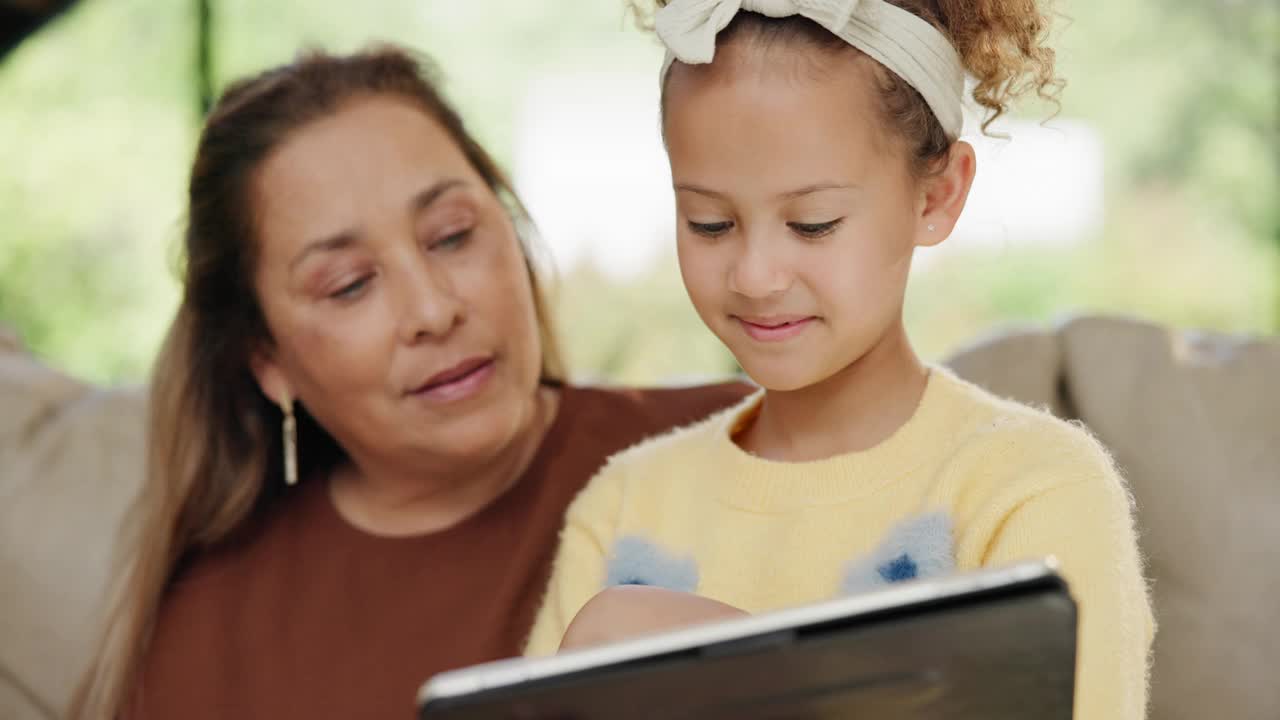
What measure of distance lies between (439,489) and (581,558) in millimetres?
→ 484

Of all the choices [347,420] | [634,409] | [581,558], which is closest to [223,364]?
[347,420]

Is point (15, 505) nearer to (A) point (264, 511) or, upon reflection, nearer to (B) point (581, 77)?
(A) point (264, 511)

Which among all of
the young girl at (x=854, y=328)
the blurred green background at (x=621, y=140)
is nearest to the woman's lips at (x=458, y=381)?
the young girl at (x=854, y=328)

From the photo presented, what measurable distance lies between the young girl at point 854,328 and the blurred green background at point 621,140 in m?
2.70

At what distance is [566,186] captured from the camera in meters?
3.88

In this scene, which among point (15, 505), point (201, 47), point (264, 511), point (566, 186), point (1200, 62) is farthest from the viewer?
point (1200, 62)

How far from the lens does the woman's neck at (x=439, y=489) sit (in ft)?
5.64

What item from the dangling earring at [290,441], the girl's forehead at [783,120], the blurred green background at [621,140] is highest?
the girl's forehead at [783,120]

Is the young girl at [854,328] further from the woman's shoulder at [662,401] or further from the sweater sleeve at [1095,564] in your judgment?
the woman's shoulder at [662,401]

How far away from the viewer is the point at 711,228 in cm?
106

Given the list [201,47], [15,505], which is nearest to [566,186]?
[201,47]

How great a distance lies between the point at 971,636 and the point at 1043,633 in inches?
1.5

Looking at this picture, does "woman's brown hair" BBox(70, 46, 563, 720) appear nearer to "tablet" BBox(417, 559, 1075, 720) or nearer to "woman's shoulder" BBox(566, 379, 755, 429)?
"woman's shoulder" BBox(566, 379, 755, 429)

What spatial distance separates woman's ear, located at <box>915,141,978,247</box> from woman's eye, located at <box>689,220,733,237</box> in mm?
162
